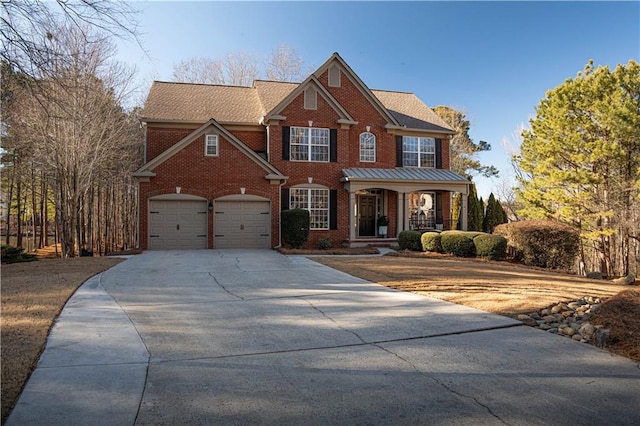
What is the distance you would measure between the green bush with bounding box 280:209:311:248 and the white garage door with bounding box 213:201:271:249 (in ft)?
3.72

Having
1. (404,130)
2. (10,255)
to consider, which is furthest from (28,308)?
(404,130)

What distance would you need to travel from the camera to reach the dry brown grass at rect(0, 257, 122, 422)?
395 cm

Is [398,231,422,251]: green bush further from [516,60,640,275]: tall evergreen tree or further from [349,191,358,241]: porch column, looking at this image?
[516,60,640,275]: tall evergreen tree

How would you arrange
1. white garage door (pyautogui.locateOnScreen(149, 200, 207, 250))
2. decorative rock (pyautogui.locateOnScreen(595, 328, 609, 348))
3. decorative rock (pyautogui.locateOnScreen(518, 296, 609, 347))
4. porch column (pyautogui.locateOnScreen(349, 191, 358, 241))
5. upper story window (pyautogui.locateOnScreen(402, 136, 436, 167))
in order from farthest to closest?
1. upper story window (pyautogui.locateOnScreen(402, 136, 436, 167))
2. porch column (pyautogui.locateOnScreen(349, 191, 358, 241))
3. white garage door (pyautogui.locateOnScreen(149, 200, 207, 250))
4. decorative rock (pyautogui.locateOnScreen(518, 296, 609, 347))
5. decorative rock (pyautogui.locateOnScreen(595, 328, 609, 348))

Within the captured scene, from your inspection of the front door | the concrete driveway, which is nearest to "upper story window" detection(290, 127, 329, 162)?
the front door

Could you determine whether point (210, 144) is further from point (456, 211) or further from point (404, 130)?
point (456, 211)

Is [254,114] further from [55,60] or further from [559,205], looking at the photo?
[559,205]

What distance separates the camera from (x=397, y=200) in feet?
66.0

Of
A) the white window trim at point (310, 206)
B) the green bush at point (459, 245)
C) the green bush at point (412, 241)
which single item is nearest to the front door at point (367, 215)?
the white window trim at point (310, 206)

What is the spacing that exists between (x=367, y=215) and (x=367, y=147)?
342cm

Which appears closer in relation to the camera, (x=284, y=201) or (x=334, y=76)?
(x=284, y=201)

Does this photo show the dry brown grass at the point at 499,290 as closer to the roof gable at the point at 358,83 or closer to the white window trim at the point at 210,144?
the white window trim at the point at 210,144

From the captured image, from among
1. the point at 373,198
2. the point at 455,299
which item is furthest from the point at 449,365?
the point at 373,198

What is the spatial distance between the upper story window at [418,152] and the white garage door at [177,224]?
1044 cm
